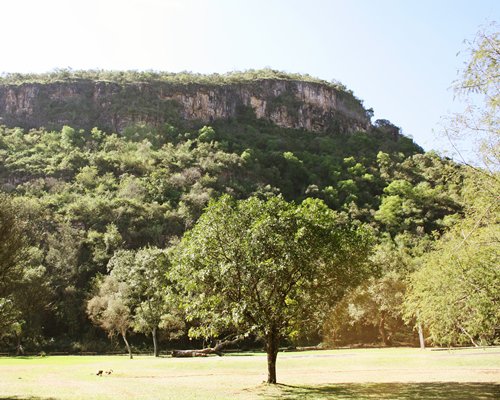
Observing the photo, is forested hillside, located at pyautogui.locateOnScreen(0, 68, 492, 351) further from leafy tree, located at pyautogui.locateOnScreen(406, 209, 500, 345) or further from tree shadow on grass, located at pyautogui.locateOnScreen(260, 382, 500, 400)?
leafy tree, located at pyautogui.locateOnScreen(406, 209, 500, 345)

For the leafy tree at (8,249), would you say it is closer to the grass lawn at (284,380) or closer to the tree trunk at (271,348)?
the grass lawn at (284,380)

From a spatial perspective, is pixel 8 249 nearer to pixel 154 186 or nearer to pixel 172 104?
pixel 154 186

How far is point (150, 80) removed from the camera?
158750mm

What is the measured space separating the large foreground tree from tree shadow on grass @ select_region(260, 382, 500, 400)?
9.74ft

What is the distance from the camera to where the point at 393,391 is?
22375mm

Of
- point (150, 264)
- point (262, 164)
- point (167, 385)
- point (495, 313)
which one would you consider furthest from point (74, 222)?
point (495, 313)

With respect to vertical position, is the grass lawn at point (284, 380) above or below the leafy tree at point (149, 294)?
below

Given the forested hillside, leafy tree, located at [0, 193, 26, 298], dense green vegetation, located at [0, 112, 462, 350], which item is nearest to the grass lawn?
the forested hillside

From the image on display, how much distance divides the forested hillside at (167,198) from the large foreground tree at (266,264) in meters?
2.65

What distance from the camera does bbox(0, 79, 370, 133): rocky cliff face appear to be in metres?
142

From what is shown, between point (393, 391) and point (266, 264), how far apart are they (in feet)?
27.4

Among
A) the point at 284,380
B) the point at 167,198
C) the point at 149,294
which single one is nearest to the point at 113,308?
the point at 149,294

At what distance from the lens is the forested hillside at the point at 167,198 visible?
6331cm

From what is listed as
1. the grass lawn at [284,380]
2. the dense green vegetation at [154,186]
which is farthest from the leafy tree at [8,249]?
the dense green vegetation at [154,186]
